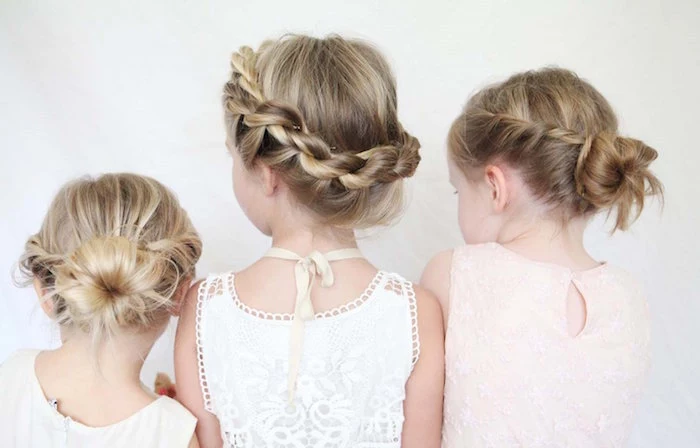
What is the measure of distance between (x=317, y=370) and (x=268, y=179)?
318 millimetres

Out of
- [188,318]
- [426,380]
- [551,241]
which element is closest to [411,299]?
[426,380]

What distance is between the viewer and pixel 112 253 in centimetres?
100

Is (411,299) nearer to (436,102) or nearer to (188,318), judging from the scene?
(188,318)

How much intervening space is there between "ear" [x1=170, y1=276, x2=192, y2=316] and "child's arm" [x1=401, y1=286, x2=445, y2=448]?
0.39m

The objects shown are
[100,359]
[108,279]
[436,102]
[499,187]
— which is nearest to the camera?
[108,279]

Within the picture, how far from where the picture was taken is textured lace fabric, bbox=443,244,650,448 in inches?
43.0

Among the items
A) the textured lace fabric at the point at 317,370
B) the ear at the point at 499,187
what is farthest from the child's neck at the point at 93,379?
the ear at the point at 499,187

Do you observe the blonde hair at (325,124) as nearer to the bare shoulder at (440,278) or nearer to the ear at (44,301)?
the bare shoulder at (440,278)

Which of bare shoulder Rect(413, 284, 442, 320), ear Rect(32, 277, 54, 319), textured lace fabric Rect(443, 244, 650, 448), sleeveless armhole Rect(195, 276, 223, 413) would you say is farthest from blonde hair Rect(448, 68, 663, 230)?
ear Rect(32, 277, 54, 319)

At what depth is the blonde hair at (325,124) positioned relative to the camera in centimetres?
102

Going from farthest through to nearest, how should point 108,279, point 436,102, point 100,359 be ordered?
1. point 436,102
2. point 100,359
3. point 108,279

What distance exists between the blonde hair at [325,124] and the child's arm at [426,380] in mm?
180

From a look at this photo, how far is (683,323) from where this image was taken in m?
1.87

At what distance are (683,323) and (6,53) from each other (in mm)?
1927
